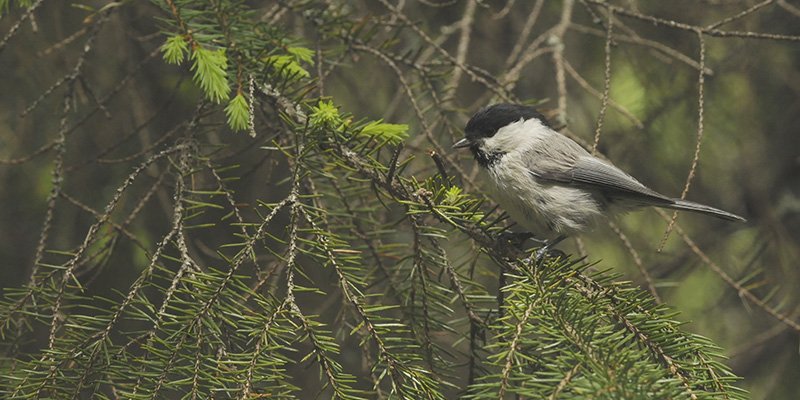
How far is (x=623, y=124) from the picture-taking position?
10.2 feet

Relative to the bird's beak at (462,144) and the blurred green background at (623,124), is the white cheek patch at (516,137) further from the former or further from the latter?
Result: the blurred green background at (623,124)

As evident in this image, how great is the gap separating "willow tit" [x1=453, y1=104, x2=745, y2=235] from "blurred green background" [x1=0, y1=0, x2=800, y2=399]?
0.16 meters

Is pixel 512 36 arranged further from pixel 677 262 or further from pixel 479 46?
pixel 677 262

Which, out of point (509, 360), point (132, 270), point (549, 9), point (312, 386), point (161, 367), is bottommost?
point (312, 386)

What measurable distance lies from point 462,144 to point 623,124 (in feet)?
4.54

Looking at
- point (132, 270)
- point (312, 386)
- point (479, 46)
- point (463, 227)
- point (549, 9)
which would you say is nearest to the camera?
point (463, 227)

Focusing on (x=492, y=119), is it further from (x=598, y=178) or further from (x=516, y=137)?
(x=598, y=178)

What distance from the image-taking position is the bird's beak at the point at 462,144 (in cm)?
196

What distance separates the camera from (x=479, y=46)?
10.6 ft

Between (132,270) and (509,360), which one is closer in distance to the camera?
(509,360)

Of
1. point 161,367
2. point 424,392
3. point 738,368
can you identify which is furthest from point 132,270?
point 738,368

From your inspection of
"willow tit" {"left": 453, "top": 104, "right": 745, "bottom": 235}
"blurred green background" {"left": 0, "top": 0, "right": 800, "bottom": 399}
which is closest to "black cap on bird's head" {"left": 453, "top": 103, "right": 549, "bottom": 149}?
"willow tit" {"left": 453, "top": 104, "right": 745, "bottom": 235}

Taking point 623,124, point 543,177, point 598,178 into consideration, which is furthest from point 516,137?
point 623,124

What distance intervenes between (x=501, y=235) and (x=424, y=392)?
0.63 metres
